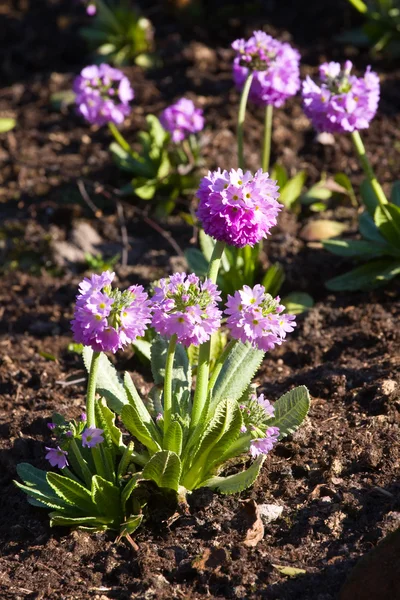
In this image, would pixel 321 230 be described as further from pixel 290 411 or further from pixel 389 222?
pixel 290 411

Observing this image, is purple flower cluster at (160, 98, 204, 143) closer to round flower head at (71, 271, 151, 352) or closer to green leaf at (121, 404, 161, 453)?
green leaf at (121, 404, 161, 453)

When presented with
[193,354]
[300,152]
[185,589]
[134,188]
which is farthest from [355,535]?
[300,152]

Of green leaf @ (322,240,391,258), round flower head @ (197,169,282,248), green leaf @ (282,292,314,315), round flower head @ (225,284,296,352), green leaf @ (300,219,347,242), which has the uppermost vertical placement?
round flower head @ (197,169,282,248)

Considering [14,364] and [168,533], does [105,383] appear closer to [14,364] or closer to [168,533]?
[168,533]

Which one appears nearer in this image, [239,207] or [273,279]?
[239,207]

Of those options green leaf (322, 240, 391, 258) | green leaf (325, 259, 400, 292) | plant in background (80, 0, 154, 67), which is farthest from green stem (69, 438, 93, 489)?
plant in background (80, 0, 154, 67)

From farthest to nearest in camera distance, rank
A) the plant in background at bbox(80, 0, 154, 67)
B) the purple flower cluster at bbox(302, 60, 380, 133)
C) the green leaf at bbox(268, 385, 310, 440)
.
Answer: the plant in background at bbox(80, 0, 154, 67) → the purple flower cluster at bbox(302, 60, 380, 133) → the green leaf at bbox(268, 385, 310, 440)

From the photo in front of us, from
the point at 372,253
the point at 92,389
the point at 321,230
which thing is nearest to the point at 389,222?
the point at 372,253
